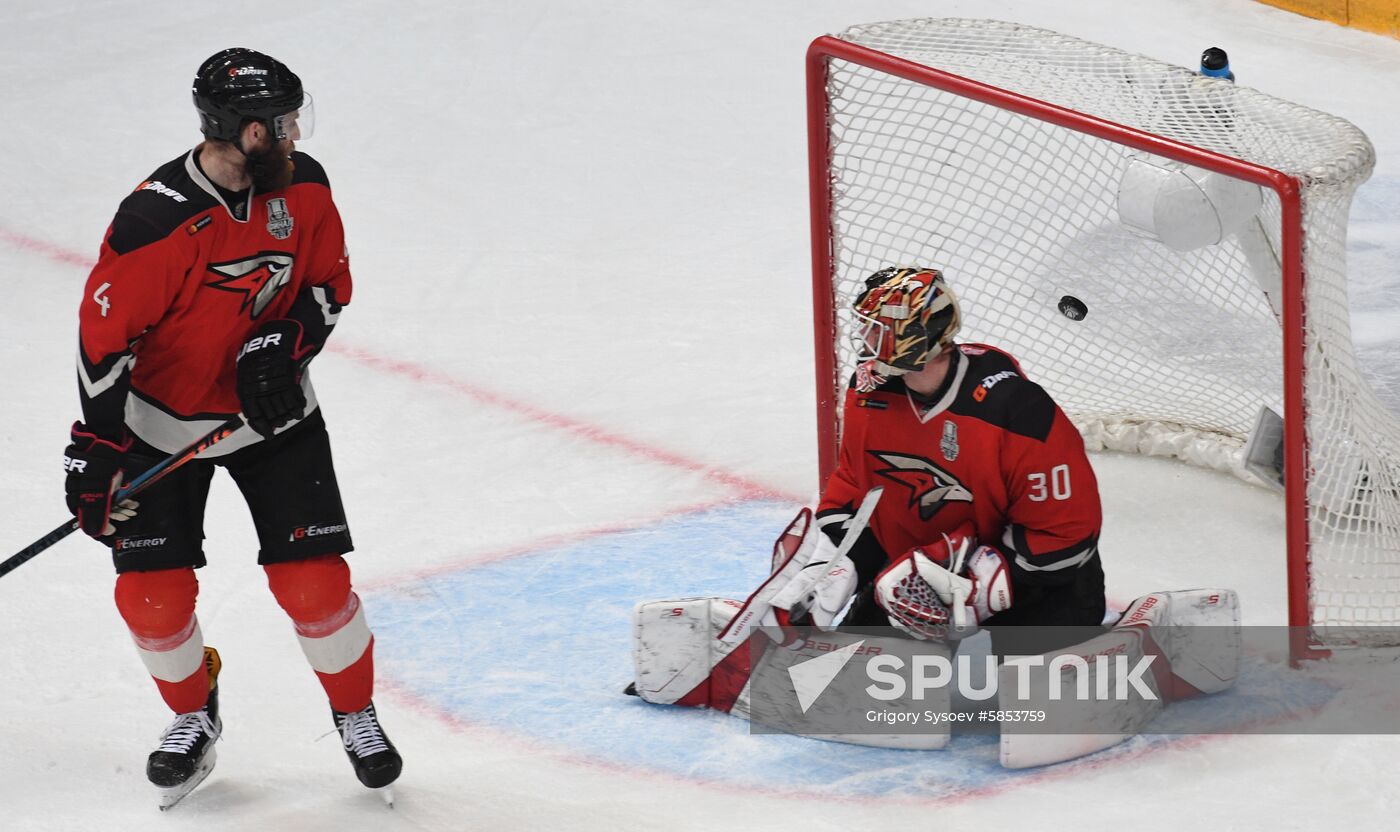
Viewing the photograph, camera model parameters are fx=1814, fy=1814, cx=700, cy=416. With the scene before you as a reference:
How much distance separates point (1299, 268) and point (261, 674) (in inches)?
79.5

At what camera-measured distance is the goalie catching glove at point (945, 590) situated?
297 cm

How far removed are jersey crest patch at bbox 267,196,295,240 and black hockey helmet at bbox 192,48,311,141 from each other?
0.11 meters

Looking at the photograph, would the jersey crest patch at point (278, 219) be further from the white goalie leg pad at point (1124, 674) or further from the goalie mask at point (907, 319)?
the white goalie leg pad at point (1124, 674)

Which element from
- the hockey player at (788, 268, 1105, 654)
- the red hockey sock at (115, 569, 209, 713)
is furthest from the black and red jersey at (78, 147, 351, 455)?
the hockey player at (788, 268, 1105, 654)

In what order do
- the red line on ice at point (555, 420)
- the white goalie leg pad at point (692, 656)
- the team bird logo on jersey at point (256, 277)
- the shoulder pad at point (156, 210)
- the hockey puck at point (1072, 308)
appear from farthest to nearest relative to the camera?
the red line on ice at point (555, 420)
the hockey puck at point (1072, 308)
the white goalie leg pad at point (692, 656)
the team bird logo on jersey at point (256, 277)
the shoulder pad at point (156, 210)

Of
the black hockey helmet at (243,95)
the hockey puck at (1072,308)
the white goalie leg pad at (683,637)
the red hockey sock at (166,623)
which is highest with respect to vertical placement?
the black hockey helmet at (243,95)

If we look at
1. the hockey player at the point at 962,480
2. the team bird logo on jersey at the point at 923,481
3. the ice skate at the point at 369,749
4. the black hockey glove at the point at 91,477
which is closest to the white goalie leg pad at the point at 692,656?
the hockey player at the point at 962,480

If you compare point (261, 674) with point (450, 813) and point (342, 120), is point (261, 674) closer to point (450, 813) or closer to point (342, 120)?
point (450, 813)

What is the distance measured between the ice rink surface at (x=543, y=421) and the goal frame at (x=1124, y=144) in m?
0.30

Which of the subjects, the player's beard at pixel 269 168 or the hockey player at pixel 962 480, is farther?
the hockey player at pixel 962 480

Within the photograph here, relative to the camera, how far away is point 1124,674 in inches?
119

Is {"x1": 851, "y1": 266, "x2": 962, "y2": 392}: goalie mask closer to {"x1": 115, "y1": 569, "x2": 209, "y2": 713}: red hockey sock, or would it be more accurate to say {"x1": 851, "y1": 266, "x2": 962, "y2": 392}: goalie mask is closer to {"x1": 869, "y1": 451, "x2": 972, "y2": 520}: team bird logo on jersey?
{"x1": 869, "y1": 451, "x2": 972, "y2": 520}: team bird logo on jersey

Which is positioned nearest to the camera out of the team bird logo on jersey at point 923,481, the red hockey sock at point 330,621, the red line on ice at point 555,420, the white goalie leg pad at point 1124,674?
the red hockey sock at point 330,621

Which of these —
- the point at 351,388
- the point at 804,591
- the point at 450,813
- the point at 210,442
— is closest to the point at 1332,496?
the point at 804,591
